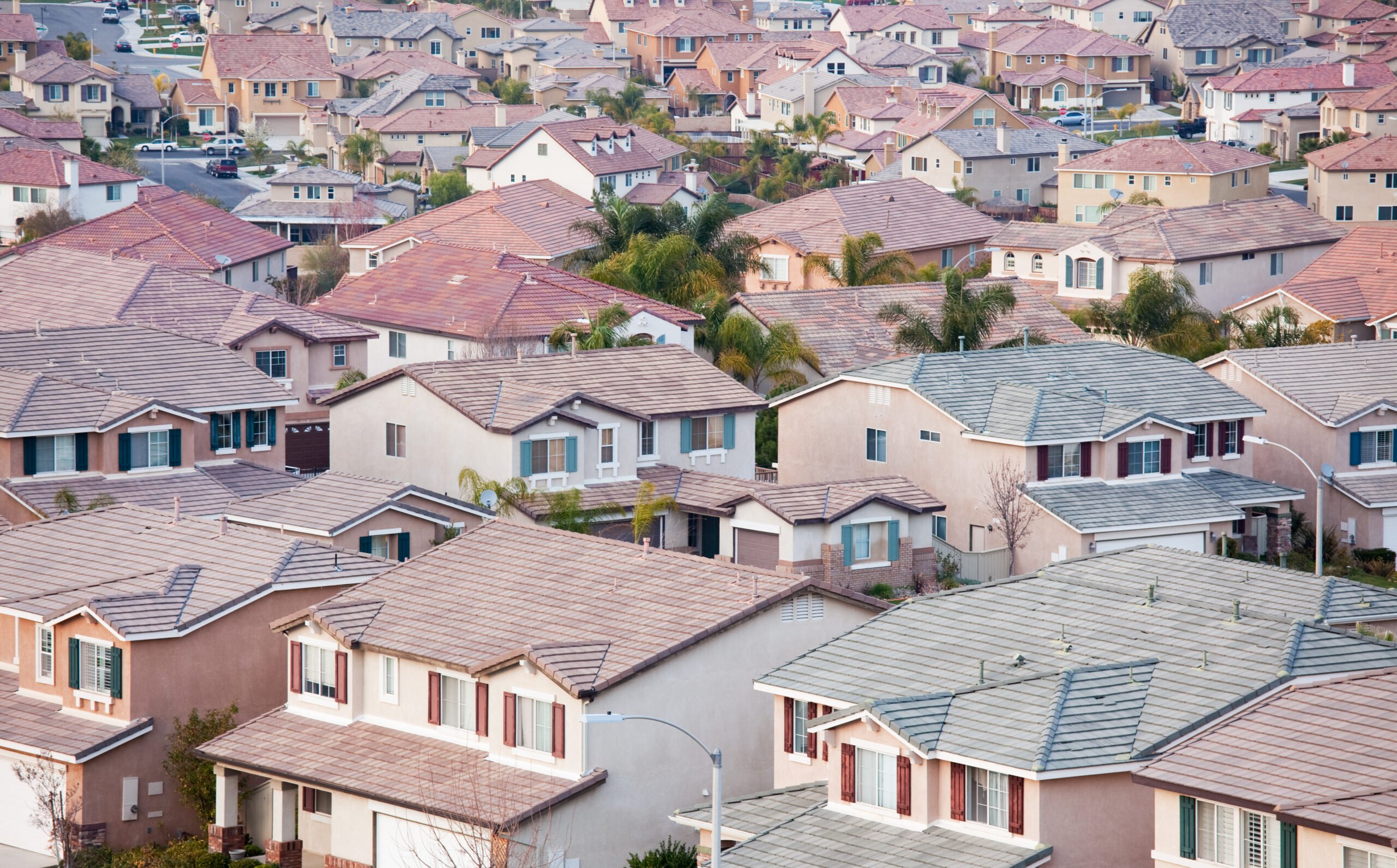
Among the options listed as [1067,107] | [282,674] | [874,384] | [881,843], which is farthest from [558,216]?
[1067,107]

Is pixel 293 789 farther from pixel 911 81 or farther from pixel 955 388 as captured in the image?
pixel 911 81

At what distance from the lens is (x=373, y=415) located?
7106 centimetres

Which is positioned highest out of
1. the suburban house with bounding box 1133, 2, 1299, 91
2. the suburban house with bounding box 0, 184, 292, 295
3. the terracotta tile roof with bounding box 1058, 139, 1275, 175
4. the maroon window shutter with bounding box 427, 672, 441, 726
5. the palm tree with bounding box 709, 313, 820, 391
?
the suburban house with bounding box 1133, 2, 1299, 91

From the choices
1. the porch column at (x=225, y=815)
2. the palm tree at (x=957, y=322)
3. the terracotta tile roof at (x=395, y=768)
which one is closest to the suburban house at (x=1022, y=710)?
the terracotta tile roof at (x=395, y=768)

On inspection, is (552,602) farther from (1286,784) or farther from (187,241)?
(187,241)

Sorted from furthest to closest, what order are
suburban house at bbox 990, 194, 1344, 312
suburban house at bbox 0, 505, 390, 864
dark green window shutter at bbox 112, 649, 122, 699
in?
suburban house at bbox 990, 194, 1344, 312, dark green window shutter at bbox 112, 649, 122, 699, suburban house at bbox 0, 505, 390, 864

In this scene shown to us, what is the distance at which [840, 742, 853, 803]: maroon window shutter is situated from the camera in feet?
140

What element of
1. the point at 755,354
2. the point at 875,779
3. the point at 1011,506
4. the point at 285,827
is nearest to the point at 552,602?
the point at 285,827

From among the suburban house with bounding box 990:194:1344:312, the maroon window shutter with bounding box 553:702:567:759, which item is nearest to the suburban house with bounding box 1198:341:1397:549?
the suburban house with bounding box 990:194:1344:312

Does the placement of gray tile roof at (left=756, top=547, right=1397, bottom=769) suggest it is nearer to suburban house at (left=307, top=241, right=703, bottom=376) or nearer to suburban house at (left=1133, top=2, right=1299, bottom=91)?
suburban house at (left=307, top=241, right=703, bottom=376)

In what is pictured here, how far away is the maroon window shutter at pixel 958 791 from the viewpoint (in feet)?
135

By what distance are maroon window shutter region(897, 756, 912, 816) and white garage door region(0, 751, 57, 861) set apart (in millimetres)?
19367

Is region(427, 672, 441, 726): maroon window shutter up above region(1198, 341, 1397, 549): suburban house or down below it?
below

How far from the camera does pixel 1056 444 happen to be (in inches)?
2768
